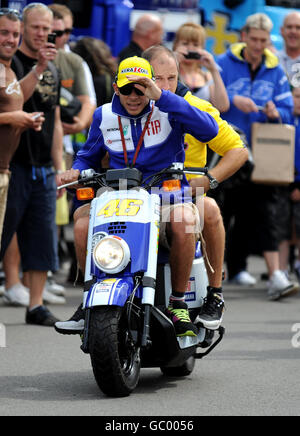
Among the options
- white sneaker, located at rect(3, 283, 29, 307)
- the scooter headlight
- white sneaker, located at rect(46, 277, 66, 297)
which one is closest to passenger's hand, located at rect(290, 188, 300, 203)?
white sneaker, located at rect(46, 277, 66, 297)

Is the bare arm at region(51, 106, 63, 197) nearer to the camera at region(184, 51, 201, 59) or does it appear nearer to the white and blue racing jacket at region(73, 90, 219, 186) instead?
the camera at region(184, 51, 201, 59)

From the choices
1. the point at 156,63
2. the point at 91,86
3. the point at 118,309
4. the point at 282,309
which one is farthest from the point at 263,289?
the point at 118,309

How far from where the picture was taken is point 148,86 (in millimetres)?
6309

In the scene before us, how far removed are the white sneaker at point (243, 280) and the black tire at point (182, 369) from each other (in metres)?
5.38

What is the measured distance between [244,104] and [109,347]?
19.2ft

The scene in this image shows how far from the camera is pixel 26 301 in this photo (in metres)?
10.3

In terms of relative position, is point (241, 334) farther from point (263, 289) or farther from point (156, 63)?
point (263, 289)

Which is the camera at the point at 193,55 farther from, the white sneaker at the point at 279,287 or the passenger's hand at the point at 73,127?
the white sneaker at the point at 279,287

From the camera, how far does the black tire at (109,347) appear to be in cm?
585

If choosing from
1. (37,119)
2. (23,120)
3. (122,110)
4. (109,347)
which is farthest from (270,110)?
(109,347)

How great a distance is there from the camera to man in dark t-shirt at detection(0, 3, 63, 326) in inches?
363

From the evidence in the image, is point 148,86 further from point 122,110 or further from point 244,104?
point 244,104

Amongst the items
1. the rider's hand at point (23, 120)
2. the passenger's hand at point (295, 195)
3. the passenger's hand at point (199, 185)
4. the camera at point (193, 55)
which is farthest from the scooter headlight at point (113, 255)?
the passenger's hand at point (295, 195)

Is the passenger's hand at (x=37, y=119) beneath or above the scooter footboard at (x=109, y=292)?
above
